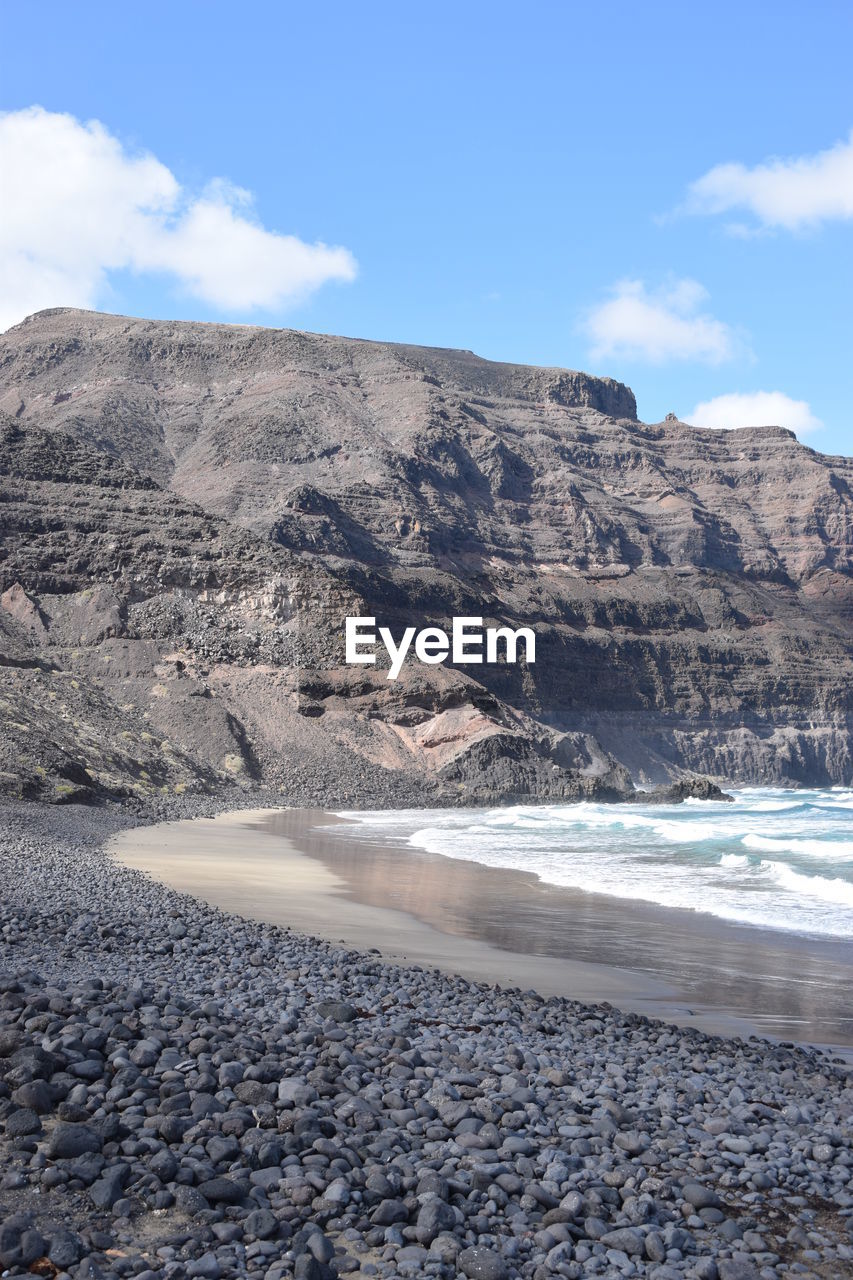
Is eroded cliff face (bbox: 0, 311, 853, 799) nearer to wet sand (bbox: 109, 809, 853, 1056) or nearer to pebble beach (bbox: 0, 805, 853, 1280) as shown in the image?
wet sand (bbox: 109, 809, 853, 1056)

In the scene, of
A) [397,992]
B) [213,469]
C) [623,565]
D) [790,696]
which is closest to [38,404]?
[213,469]

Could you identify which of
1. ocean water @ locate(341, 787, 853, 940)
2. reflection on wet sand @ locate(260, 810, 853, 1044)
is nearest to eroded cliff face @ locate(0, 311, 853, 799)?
ocean water @ locate(341, 787, 853, 940)

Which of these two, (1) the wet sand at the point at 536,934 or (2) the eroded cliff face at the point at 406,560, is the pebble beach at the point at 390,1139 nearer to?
(1) the wet sand at the point at 536,934

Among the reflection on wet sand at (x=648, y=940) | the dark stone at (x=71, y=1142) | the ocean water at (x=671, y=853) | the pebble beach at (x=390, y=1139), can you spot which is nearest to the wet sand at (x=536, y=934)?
the reflection on wet sand at (x=648, y=940)

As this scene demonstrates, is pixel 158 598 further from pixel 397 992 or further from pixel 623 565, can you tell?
pixel 623 565

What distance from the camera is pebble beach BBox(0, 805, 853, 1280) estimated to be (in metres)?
4.25

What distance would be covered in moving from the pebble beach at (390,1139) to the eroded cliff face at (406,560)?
1129 inches

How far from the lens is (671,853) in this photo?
27188 millimetres

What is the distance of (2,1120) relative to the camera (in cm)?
481

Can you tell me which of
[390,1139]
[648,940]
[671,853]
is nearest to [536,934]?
[648,940]

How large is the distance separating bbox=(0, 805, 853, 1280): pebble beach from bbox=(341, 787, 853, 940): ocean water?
346 inches

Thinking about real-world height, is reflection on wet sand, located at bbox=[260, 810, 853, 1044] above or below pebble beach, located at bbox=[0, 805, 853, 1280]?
below

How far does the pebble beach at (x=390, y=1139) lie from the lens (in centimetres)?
425

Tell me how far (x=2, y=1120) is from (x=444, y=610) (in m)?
83.5
